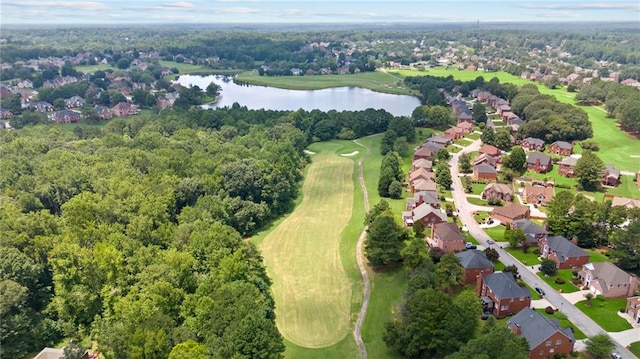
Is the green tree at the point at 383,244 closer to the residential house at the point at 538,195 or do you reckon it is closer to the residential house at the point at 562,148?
the residential house at the point at 538,195

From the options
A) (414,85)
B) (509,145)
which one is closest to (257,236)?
(509,145)

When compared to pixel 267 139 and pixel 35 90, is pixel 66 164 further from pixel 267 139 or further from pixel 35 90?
pixel 35 90

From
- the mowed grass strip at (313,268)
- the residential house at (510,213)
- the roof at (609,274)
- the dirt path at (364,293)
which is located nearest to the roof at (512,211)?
the residential house at (510,213)

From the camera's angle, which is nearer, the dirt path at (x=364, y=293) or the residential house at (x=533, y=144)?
the dirt path at (x=364, y=293)

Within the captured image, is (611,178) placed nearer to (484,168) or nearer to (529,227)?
(484,168)

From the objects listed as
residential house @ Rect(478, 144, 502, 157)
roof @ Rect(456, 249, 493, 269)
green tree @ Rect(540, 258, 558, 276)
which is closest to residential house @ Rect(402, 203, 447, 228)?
roof @ Rect(456, 249, 493, 269)

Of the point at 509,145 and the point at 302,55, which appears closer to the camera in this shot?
the point at 509,145
